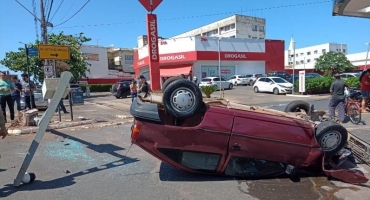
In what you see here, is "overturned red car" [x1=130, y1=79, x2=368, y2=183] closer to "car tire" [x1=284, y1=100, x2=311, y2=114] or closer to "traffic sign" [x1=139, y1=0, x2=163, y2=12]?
"car tire" [x1=284, y1=100, x2=311, y2=114]

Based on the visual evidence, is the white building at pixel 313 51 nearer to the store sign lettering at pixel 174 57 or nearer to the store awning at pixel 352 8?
the store sign lettering at pixel 174 57

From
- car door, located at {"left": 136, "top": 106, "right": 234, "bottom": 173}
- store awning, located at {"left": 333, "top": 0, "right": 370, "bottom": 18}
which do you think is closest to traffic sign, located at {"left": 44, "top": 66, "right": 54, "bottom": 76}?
car door, located at {"left": 136, "top": 106, "right": 234, "bottom": 173}

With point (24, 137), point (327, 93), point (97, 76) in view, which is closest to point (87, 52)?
point (97, 76)

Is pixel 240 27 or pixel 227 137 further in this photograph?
pixel 240 27

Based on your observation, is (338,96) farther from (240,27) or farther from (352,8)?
(240,27)

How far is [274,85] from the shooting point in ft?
70.5

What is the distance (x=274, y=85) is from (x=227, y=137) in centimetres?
1917

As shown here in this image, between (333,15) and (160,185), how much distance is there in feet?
26.4

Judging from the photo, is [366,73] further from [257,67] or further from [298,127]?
[257,67]

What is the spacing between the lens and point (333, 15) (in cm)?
847

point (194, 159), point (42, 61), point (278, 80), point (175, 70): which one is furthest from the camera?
point (175, 70)

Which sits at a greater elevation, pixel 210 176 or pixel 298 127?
pixel 298 127

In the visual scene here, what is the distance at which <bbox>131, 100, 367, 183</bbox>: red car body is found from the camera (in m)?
3.65

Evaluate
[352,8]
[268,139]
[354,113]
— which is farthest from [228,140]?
[352,8]
